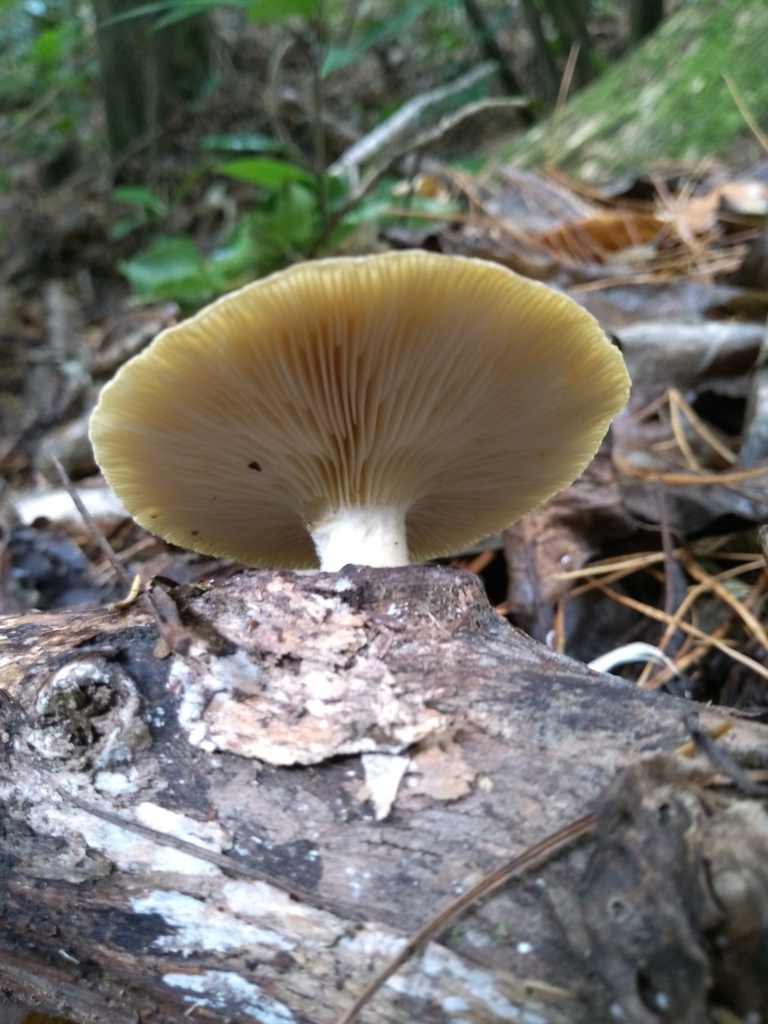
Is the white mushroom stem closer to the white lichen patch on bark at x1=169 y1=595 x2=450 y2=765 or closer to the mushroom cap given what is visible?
the mushroom cap

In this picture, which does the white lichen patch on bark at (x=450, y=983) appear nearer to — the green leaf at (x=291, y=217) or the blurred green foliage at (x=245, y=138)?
the blurred green foliage at (x=245, y=138)

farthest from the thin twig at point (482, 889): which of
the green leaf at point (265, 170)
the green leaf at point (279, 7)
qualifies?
the green leaf at point (265, 170)

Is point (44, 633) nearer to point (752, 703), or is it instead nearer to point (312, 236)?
point (752, 703)

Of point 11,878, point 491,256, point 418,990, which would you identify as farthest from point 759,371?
point 11,878

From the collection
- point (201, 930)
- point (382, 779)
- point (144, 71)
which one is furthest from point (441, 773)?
point (144, 71)

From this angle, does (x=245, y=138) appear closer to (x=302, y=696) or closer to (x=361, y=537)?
(x=361, y=537)

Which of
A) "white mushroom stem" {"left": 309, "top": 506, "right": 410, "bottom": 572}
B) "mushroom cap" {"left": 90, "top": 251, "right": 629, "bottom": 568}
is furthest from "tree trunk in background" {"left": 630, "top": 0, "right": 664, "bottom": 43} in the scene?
"white mushroom stem" {"left": 309, "top": 506, "right": 410, "bottom": 572}
